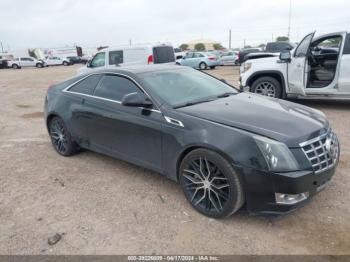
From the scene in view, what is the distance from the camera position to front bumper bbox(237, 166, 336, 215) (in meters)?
2.73

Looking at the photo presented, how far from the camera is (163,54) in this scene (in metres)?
12.7

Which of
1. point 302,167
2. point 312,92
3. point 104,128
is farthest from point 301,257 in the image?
point 312,92

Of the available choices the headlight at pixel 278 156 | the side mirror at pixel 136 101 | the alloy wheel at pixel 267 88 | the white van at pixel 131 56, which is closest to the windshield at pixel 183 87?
the side mirror at pixel 136 101

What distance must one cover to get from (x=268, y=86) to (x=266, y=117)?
5.32 metres

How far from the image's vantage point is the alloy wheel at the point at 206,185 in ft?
10.1

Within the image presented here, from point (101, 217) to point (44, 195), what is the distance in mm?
963

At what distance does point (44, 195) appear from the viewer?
151 inches

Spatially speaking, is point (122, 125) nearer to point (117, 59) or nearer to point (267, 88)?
point (267, 88)

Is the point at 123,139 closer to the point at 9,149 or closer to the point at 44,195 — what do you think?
the point at 44,195

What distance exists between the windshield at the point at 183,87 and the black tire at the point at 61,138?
1.75 meters

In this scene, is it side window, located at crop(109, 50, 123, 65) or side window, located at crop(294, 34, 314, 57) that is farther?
side window, located at crop(109, 50, 123, 65)

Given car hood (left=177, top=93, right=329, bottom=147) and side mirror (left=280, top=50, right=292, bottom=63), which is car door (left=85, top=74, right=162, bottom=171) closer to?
car hood (left=177, top=93, right=329, bottom=147)

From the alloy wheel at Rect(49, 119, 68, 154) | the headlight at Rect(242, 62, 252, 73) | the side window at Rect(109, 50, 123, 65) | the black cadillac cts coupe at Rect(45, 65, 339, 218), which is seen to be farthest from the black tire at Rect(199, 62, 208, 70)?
the black cadillac cts coupe at Rect(45, 65, 339, 218)

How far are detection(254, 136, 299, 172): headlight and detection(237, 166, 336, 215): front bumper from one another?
56 mm
